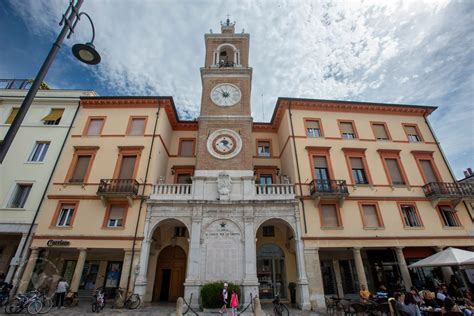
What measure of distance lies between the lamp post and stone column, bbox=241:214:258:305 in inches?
489

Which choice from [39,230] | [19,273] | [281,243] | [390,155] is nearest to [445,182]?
[390,155]

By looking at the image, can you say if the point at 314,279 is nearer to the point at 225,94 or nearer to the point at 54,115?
the point at 225,94

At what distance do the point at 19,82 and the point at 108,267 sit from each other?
20013 mm

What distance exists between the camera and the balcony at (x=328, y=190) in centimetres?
1628

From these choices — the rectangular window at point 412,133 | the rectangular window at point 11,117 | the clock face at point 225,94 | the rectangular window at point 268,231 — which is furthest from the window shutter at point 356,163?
the rectangular window at point 11,117

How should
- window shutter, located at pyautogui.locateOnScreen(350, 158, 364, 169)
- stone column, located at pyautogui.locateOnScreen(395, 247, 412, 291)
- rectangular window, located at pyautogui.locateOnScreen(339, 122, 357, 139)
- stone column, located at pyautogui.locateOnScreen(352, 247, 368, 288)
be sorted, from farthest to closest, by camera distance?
rectangular window, located at pyautogui.locateOnScreen(339, 122, 357, 139), window shutter, located at pyautogui.locateOnScreen(350, 158, 364, 169), stone column, located at pyautogui.locateOnScreen(395, 247, 412, 291), stone column, located at pyautogui.locateOnScreen(352, 247, 368, 288)

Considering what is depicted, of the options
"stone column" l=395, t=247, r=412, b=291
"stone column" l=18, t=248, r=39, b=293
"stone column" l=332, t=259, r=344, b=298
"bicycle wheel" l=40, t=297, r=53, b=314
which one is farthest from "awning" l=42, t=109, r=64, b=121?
"stone column" l=395, t=247, r=412, b=291

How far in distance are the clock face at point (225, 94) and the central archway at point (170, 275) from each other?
12.6m

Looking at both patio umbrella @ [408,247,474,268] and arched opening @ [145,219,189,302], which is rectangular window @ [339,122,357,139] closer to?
patio umbrella @ [408,247,474,268]

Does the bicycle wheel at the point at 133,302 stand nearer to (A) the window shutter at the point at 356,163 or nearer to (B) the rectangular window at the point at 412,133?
(A) the window shutter at the point at 356,163

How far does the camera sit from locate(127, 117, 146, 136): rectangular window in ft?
63.6

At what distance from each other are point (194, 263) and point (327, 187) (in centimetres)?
1041

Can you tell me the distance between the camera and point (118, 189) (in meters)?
16.3

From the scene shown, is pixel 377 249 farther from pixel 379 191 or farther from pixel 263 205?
pixel 263 205
